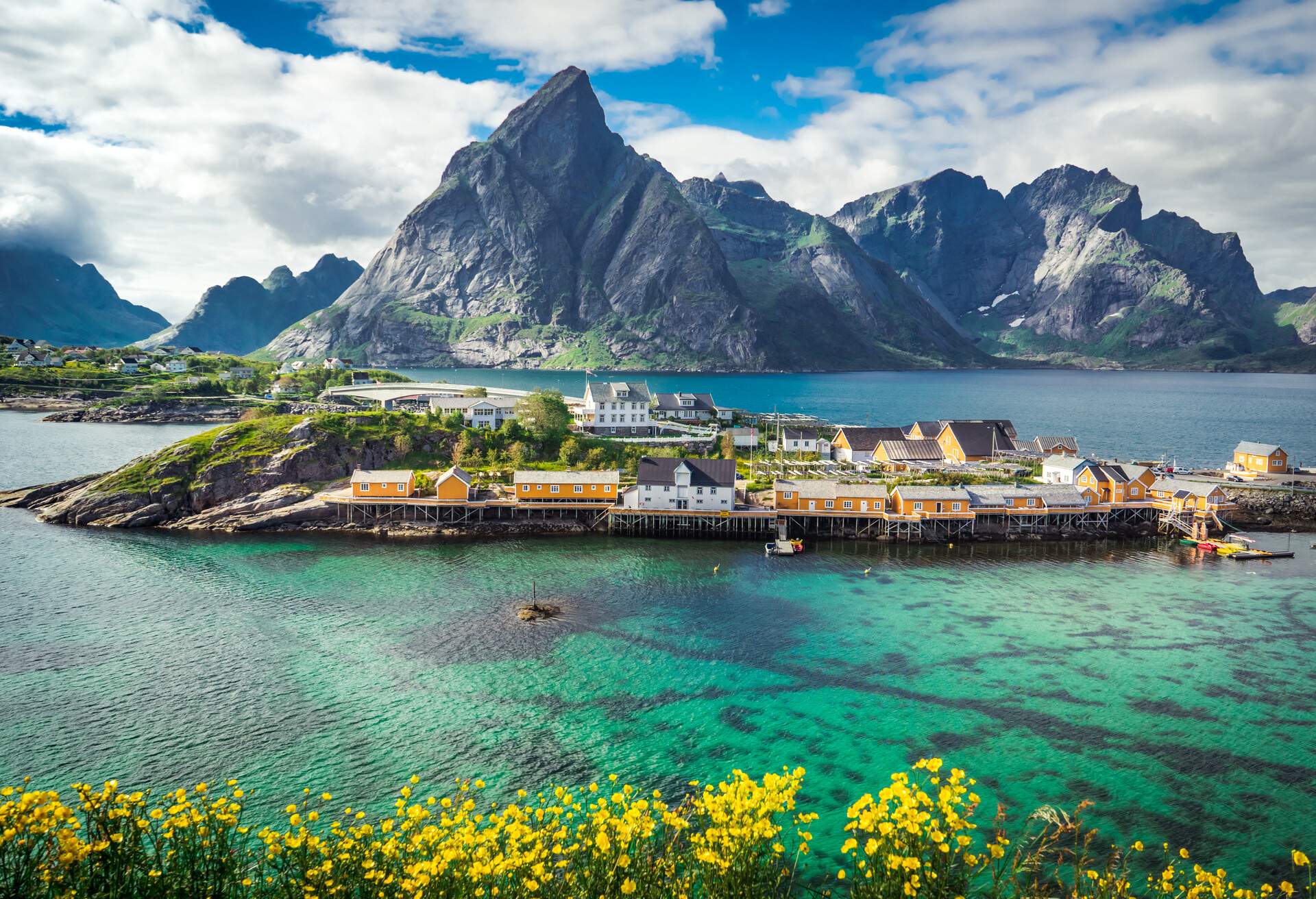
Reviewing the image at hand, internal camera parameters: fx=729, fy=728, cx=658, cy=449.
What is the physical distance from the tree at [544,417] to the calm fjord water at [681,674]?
33189mm

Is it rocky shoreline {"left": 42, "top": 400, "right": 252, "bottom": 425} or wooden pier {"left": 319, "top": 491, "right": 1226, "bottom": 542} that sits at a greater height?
rocky shoreline {"left": 42, "top": 400, "right": 252, "bottom": 425}

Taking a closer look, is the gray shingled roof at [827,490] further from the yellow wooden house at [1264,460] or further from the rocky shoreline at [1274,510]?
the yellow wooden house at [1264,460]

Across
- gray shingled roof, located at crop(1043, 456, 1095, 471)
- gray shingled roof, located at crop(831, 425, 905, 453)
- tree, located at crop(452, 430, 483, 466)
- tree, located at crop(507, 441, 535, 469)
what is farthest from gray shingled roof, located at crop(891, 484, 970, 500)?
tree, located at crop(452, 430, 483, 466)

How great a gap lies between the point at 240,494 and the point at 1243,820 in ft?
283

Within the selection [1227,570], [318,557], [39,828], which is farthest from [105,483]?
[1227,570]

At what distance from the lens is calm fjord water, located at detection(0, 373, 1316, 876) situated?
3209cm

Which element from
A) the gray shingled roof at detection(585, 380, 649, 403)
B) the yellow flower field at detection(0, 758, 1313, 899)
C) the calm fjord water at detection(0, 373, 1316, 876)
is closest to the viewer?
the yellow flower field at detection(0, 758, 1313, 899)

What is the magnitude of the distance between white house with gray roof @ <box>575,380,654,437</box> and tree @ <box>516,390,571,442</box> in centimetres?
1376

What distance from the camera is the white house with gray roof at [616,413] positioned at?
11675 cm

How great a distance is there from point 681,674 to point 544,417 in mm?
61535

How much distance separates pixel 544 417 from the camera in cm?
9844

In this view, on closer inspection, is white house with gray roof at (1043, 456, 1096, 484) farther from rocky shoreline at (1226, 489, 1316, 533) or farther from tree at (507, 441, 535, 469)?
tree at (507, 441, 535, 469)

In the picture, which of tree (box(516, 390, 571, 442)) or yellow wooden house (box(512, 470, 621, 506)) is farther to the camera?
tree (box(516, 390, 571, 442))

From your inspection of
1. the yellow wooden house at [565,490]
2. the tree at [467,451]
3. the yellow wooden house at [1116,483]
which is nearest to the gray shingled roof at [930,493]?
the yellow wooden house at [1116,483]
